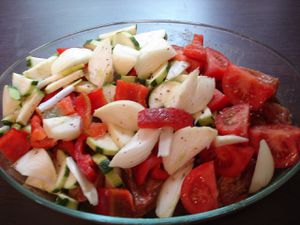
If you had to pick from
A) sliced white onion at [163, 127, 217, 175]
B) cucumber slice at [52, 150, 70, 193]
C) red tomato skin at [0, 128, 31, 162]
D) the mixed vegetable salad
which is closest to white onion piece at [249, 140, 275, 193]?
the mixed vegetable salad

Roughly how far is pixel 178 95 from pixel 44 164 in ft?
1.28

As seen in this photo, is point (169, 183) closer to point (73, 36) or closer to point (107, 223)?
point (107, 223)

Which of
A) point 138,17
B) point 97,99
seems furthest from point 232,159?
point 138,17

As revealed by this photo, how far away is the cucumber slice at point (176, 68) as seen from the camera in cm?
114

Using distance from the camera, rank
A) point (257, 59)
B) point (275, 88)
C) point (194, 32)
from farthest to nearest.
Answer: point (194, 32) → point (257, 59) → point (275, 88)

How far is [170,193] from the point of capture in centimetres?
96

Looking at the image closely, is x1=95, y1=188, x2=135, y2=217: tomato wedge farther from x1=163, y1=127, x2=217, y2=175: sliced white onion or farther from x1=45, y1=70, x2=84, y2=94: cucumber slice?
x1=45, y1=70, x2=84, y2=94: cucumber slice

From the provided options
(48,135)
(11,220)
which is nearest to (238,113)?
(48,135)

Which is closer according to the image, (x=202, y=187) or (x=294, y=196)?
(x=202, y=187)

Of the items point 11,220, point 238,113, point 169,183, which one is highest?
point 238,113

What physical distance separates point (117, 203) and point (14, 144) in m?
0.34

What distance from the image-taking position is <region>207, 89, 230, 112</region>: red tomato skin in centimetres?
110

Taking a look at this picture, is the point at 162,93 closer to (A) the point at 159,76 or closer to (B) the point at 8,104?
(A) the point at 159,76

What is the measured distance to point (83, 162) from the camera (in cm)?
98
